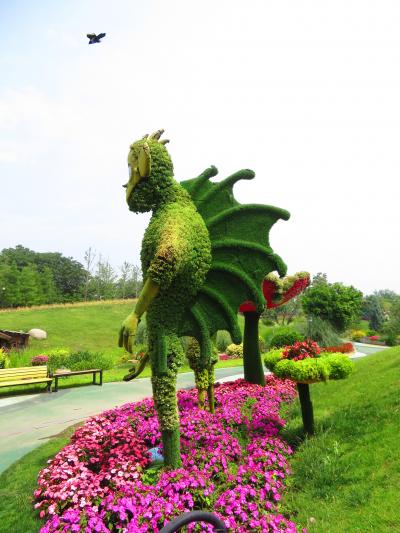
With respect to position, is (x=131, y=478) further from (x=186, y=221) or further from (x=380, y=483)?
(x=186, y=221)

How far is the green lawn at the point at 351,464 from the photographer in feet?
10.9

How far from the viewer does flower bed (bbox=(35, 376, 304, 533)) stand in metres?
3.34

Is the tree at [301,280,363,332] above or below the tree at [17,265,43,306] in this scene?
below

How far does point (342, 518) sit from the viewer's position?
3350 mm

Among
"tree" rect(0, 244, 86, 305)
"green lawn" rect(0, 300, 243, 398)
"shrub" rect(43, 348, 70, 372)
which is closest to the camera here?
"shrub" rect(43, 348, 70, 372)

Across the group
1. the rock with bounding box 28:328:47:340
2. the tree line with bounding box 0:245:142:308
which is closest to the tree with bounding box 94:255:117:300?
the tree line with bounding box 0:245:142:308

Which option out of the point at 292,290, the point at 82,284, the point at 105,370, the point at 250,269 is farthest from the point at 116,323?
the point at 82,284

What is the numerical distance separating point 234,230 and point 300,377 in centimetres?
200

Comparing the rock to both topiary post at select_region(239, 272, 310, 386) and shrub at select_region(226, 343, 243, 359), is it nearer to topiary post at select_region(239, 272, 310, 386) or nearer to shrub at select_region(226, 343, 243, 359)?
shrub at select_region(226, 343, 243, 359)

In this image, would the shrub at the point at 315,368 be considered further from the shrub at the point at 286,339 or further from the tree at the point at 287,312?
the tree at the point at 287,312

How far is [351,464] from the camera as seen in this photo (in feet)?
13.4

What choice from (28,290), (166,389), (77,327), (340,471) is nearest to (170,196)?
(166,389)

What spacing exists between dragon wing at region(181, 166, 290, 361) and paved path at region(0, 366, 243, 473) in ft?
11.2

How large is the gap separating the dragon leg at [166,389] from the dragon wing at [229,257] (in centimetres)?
43
